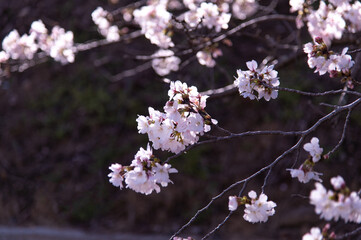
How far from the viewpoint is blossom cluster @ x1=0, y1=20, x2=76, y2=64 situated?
3291mm

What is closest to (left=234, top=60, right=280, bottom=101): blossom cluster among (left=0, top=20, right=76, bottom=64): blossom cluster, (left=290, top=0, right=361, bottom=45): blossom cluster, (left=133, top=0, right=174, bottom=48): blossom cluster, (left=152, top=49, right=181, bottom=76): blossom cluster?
(left=290, top=0, right=361, bottom=45): blossom cluster

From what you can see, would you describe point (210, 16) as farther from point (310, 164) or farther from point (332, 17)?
point (310, 164)

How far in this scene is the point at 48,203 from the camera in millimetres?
4395

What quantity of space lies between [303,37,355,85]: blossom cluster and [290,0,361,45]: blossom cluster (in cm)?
56

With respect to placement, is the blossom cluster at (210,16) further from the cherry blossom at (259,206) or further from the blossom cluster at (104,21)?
the cherry blossom at (259,206)

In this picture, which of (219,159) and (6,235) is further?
(219,159)

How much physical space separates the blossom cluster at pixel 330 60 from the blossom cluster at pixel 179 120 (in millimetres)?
499

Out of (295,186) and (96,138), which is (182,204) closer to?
(295,186)

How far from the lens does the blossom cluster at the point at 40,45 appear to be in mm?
3291

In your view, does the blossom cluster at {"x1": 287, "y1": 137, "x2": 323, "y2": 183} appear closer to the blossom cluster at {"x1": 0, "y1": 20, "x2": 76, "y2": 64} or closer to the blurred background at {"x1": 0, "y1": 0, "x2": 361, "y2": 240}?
the blurred background at {"x1": 0, "y1": 0, "x2": 361, "y2": 240}

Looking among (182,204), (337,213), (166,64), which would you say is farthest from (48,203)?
(337,213)

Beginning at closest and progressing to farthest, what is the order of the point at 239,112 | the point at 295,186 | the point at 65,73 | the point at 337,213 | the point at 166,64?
the point at 337,213 < the point at 166,64 < the point at 295,186 < the point at 239,112 < the point at 65,73

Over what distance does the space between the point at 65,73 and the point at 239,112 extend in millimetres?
2374

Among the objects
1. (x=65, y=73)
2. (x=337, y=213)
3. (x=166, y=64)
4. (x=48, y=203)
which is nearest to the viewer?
(x=337, y=213)
